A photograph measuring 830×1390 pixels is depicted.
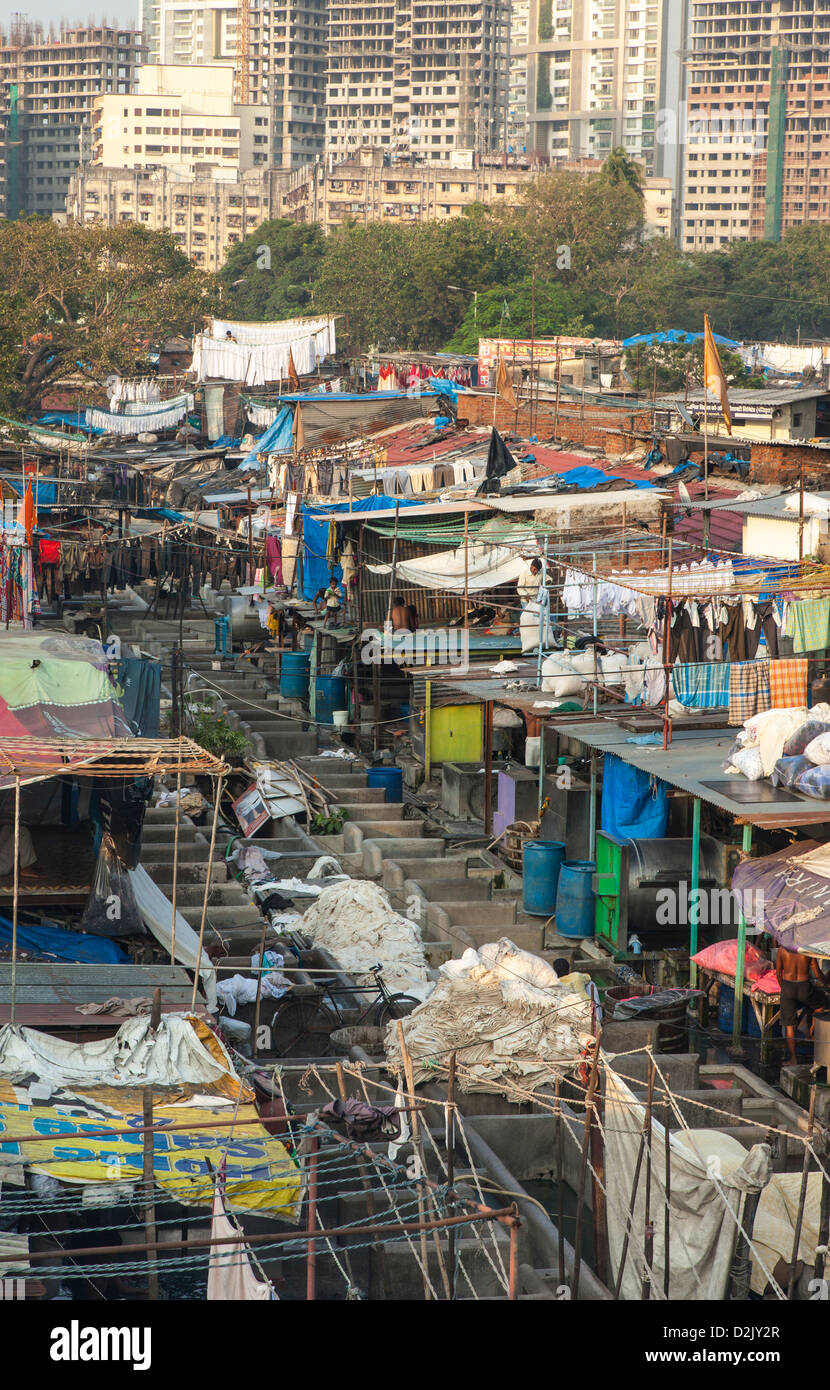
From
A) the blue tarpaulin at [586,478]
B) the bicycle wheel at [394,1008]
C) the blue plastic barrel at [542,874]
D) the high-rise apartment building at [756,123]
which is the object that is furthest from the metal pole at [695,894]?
the high-rise apartment building at [756,123]

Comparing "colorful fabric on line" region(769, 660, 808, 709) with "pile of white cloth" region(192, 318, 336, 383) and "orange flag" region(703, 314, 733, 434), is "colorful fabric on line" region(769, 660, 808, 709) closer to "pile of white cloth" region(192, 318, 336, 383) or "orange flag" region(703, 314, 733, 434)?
"orange flag" region(703, 314, 733, 434)

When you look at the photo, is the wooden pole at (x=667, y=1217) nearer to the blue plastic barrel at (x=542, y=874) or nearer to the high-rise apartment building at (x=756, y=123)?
the blue plastic barrel at (x=542, y=874)

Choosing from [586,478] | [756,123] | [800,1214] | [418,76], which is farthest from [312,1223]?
[418,76]

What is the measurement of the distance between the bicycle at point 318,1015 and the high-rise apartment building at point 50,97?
143 meters

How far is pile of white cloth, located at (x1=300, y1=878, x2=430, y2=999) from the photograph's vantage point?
14.2 m

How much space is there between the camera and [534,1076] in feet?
37.3

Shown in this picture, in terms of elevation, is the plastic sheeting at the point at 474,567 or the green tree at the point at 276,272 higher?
the green tree at the point at 276,272

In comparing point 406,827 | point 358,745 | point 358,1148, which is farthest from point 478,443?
point 358,1148

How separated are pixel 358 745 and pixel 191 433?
29473 mm

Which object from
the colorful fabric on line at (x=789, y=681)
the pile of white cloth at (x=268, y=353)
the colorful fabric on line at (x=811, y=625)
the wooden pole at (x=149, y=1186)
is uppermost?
the pile of white cloth at (x=268, y=353)

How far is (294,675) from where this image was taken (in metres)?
26.5

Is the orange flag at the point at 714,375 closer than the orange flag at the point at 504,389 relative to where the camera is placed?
Yes

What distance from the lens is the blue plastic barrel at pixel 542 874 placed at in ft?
52.4

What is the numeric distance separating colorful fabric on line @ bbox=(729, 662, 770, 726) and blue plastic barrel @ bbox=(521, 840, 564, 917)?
2.20 metres
